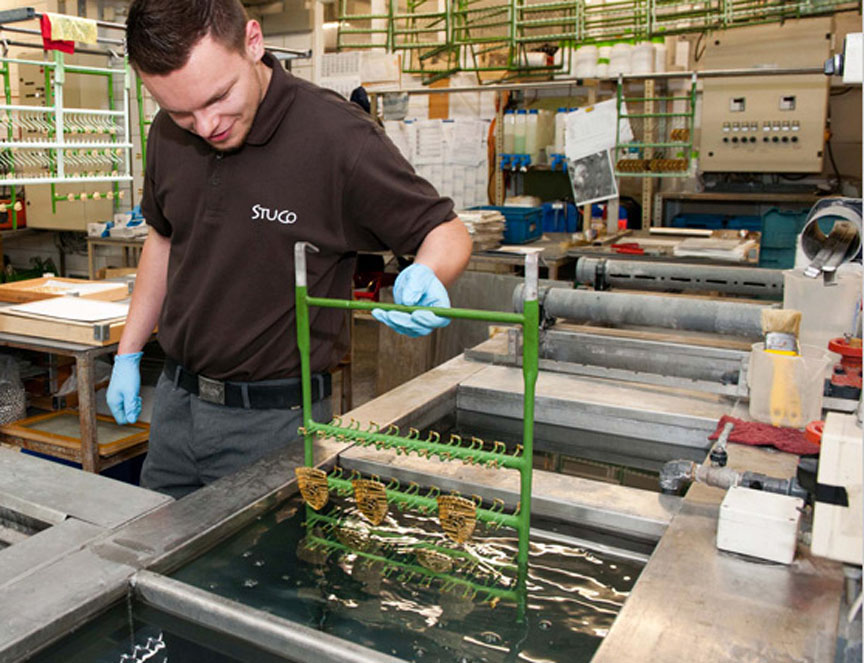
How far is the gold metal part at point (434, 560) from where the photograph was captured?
1.01 m

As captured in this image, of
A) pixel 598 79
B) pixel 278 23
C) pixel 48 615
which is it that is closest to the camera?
pixel 48 615

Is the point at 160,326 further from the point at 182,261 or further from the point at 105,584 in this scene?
the point at 105,584

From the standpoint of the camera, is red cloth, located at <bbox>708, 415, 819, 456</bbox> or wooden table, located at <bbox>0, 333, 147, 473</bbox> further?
wooden table, located at <bbox>0, 333, 147, 473</bbox>

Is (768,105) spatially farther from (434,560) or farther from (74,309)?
(434,560)

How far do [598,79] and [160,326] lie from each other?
3270 millimetres

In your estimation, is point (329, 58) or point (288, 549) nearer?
point (288, 549)

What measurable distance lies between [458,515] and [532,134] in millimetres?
4405

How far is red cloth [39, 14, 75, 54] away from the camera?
219cm

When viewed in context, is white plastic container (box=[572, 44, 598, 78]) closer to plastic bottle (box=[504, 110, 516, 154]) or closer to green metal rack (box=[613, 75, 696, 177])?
green metal rack (box=[613, 75, 696, 177])

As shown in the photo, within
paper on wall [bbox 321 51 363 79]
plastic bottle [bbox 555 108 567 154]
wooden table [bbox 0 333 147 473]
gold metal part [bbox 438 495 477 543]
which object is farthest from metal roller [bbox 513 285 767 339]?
paper on wall [bbox 321 51 363 79]

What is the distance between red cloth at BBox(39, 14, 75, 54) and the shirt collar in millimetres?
1234

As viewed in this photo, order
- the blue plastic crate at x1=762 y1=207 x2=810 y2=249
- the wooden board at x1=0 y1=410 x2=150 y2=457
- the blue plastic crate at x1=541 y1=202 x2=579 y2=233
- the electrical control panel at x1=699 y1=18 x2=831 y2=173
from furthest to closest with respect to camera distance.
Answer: the blue plastic crate at x1=541 y1=202 x2=579 y2=233 < the electrical control panel at x1=699 y1=18 x2=831 y2=173 < the blue plastic crate at x1=762 y1=207 x2=810 y2=249 < the wooden board at x1=0 y1=410 x2=150 y2=457

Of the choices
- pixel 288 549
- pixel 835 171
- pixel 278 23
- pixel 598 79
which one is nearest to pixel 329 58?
pixel 278 23

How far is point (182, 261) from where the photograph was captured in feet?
4.79
